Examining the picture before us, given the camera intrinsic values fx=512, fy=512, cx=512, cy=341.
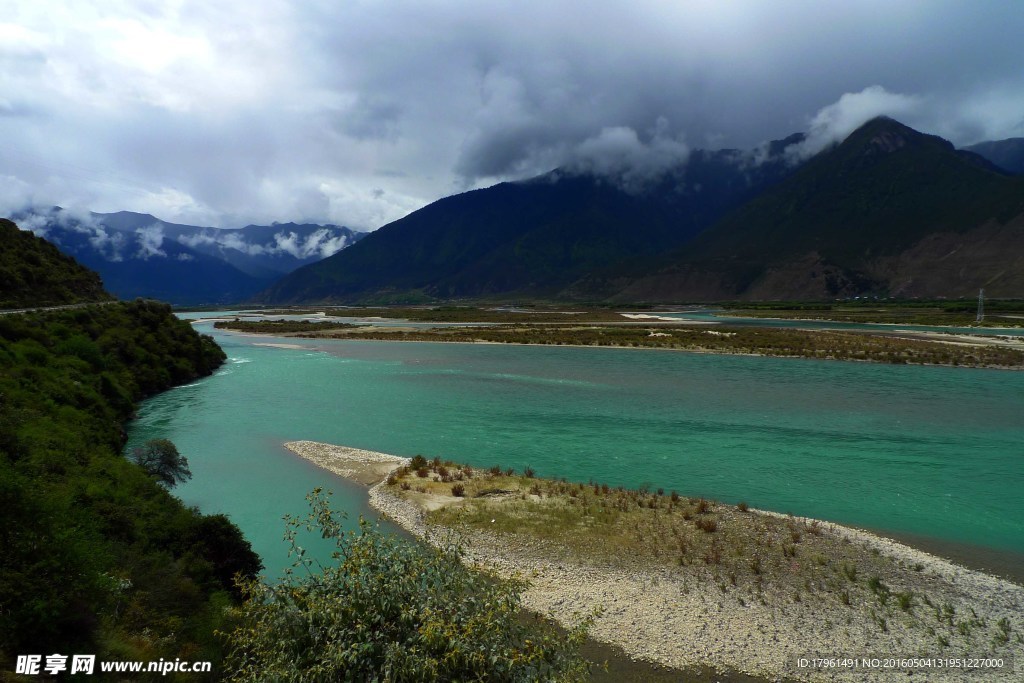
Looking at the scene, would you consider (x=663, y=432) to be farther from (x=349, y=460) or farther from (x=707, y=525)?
(x=349, y=460)

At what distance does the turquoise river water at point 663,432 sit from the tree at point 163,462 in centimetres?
87

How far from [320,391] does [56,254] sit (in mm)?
44524

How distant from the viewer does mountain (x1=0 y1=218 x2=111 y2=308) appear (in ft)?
144

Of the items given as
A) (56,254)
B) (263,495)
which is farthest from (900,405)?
(56,254)

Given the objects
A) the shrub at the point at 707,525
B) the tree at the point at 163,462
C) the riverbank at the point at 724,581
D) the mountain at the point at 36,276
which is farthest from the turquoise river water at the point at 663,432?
the mountain at the point at 36,276

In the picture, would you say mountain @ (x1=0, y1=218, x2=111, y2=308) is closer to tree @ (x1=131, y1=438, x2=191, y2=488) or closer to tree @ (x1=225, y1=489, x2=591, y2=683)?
tree @ (x1=131, y1=438, x2=191, y2=488)

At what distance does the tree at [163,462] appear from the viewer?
1845 centimetres

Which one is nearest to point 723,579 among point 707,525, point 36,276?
point 707,525

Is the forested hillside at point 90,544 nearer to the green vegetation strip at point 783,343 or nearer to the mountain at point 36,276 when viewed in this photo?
the mountain at point 36,276

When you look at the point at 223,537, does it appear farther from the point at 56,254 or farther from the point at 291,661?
the point at 56,254

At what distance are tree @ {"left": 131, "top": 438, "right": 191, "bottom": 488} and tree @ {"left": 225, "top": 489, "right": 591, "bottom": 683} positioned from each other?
49.7 ft

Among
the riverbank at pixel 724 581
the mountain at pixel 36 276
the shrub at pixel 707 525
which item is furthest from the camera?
the mountain at pixel 36 276

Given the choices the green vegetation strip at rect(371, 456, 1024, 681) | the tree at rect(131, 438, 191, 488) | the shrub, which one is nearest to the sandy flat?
the green vegetation strip at rect(371, 456, 1024, 681)

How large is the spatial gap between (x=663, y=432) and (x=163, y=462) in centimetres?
2266
